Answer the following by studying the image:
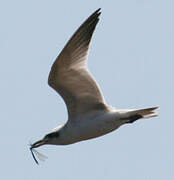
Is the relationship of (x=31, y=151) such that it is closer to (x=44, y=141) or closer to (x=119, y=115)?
(x=44, y=141)

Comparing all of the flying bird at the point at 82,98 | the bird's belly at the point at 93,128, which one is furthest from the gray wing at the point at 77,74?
the bird's belly at the point at 93,128

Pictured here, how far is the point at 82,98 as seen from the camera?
52.1ft

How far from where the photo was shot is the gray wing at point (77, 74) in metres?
15.6

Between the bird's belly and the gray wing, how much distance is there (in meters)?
0.32

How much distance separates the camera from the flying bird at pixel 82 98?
15.6 metres

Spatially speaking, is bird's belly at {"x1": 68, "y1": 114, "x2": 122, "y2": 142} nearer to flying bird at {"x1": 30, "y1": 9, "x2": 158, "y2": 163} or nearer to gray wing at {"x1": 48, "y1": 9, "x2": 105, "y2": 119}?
flying bird at {"x1": 30, "y1": 9, "x2": 158, "y2": 163}

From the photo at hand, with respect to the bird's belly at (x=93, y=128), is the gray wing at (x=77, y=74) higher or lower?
higher

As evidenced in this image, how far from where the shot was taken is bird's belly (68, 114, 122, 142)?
51.1 ft

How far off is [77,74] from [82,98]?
0.46 metres

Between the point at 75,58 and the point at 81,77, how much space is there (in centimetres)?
33

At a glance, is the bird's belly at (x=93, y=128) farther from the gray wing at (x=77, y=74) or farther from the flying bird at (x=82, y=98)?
the gray wing at (x=77, y=74)

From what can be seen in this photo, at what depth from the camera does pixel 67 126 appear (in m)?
15.9

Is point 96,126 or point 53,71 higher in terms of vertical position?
point 53,71

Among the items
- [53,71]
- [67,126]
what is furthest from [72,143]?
[53,71]
